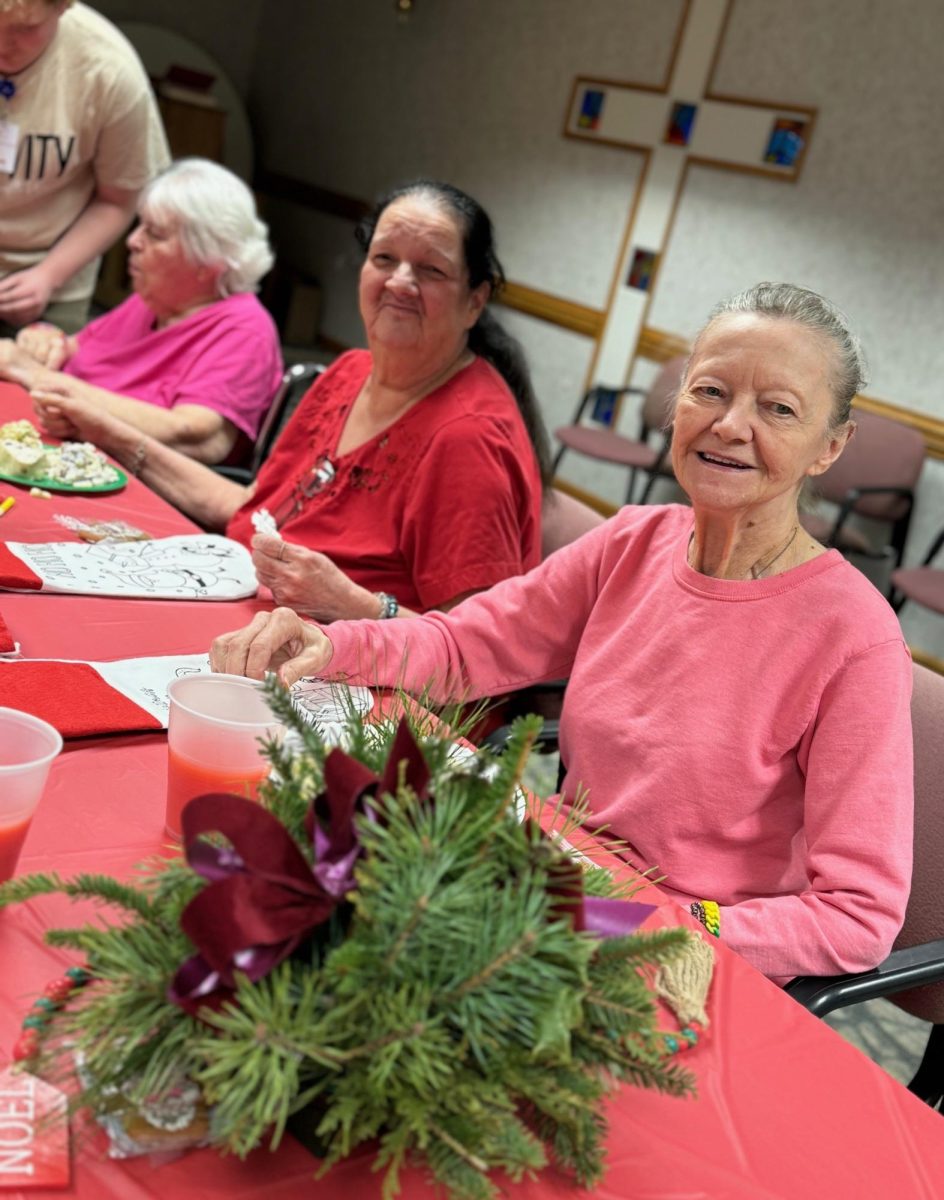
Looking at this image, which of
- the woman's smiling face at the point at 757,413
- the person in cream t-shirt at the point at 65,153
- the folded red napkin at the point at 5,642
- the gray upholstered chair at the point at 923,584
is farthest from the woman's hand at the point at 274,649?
the gray upholstered chair at the point at 923,584

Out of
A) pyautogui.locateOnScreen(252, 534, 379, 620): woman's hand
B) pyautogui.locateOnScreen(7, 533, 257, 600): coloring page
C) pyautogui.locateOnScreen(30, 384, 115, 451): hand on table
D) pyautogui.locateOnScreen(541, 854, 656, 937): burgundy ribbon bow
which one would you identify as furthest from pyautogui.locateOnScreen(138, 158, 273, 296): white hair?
pyautogui.locateOnScreen(541, 854, 656, 937): burgundy ribbon bow

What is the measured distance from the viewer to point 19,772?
3.00 ft

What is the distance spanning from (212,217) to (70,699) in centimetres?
193

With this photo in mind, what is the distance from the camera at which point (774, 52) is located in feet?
18.3

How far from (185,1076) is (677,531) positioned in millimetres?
1138

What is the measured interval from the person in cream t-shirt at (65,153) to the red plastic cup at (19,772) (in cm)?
246

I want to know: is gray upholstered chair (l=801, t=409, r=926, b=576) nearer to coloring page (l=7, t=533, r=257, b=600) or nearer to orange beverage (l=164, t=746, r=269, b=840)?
coloring page (l=7, t=533, r=257, b=600)

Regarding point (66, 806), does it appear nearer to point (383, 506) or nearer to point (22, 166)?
point (383, 506)

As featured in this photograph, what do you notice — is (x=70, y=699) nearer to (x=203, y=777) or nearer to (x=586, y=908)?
(x=203, y=777)

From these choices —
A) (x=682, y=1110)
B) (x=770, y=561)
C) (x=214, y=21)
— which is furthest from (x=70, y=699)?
(x=214, y=21)

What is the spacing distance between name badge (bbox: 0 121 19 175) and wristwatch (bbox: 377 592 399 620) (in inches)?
77.3

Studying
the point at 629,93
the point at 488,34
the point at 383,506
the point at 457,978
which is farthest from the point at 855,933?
the point at 488,34

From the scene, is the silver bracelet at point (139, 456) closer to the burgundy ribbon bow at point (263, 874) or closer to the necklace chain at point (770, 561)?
the necklace chain at point (770, 561)

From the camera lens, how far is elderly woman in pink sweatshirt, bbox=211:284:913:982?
135 cm
